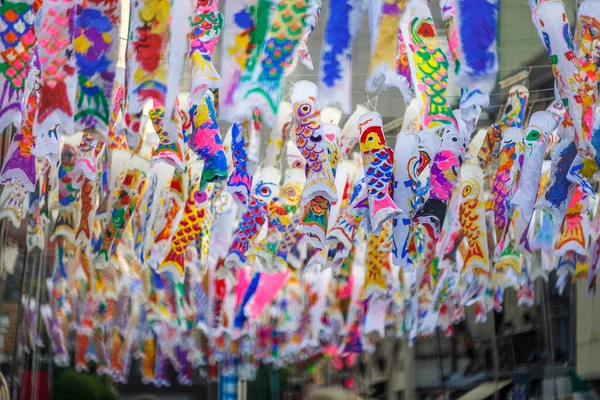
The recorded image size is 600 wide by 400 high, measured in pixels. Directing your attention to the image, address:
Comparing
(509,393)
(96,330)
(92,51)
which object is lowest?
(509,393)

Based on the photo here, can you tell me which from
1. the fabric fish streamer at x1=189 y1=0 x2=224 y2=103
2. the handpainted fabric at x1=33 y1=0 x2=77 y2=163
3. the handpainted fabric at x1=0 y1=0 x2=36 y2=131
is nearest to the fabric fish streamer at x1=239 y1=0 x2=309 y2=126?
the fabric fish streamer at x1=189 y1=0 x2=224 y2=103

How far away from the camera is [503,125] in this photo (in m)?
6.46

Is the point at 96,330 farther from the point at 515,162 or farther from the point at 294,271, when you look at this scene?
the point at 515,162

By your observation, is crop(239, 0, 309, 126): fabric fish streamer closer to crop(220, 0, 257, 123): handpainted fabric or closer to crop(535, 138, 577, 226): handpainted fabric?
crop(220, 0, 257, 123): handpainted fabric

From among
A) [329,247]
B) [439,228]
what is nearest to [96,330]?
[329,247]

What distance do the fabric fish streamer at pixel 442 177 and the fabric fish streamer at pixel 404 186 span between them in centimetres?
9

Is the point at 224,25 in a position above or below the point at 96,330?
above

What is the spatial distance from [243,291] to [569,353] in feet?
9.73

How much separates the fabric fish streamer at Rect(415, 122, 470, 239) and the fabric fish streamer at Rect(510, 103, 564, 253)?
0.38m

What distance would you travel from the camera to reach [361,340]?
9.97 metres

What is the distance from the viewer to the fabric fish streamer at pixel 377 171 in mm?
5398

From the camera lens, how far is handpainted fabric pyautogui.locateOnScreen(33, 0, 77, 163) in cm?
452

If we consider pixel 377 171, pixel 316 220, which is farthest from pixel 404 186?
pixel 316 220

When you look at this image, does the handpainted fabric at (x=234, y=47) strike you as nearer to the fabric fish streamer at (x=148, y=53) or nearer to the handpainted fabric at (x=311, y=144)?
the fabric fish streamer at (x=148, y=53)
